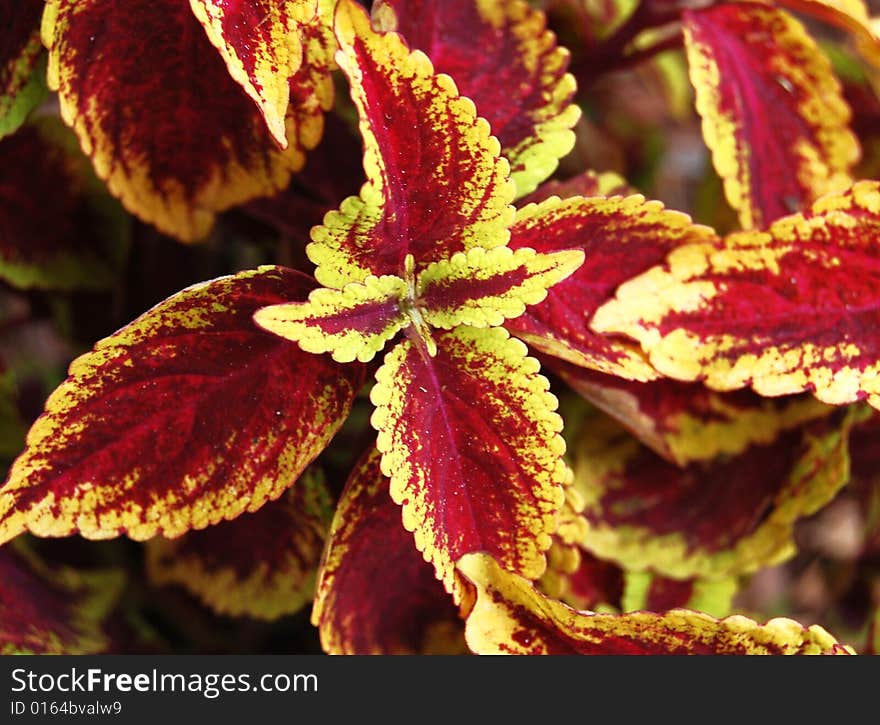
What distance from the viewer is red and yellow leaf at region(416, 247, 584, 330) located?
68 cm

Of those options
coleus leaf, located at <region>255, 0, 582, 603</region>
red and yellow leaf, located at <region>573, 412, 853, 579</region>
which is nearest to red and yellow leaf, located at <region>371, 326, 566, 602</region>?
coleus leaf, located at <region>255, 0, 582, 603</region>

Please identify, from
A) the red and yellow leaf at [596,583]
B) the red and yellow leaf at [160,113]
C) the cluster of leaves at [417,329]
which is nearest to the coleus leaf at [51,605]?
the cluster of leaves at [417,329]

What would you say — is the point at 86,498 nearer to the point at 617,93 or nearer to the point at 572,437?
the point at 572,437

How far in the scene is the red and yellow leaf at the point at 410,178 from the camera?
26.2 inches

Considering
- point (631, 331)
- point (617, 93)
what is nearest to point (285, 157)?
point (631, 331)

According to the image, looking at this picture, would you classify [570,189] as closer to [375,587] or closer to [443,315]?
[443,315]

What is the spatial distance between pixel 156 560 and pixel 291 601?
15 centimetres

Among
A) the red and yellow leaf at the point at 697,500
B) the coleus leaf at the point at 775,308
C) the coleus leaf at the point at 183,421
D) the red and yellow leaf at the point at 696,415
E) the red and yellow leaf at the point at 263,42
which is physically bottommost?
the red and yellow leaf at the point at 697,500

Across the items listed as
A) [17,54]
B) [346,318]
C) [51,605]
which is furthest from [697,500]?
[17,54]

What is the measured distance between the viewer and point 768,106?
0.94 meters

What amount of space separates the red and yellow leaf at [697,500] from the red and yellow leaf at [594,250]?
0.25 meters

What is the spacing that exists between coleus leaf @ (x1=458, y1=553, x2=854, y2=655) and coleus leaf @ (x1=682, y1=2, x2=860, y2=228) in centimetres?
34

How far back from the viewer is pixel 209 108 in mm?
804

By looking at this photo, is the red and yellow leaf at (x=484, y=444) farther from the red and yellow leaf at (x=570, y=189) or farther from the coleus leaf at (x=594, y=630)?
the red and yellow leaf at (x=570, y=189)
